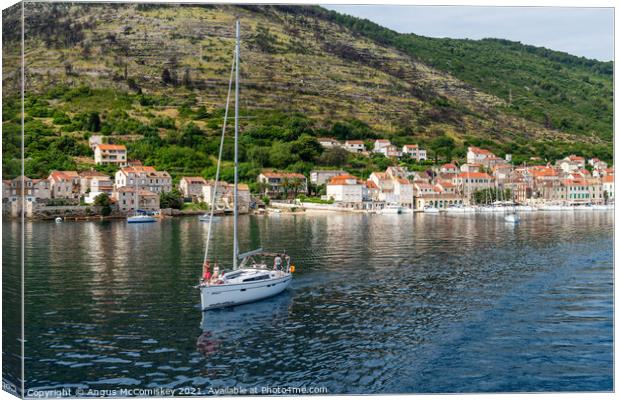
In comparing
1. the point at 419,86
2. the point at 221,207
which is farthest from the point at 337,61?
the point at 221,207

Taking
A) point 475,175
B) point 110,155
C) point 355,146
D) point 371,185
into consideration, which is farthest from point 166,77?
point 475,175

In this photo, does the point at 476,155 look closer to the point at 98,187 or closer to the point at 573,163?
the point at 573,163

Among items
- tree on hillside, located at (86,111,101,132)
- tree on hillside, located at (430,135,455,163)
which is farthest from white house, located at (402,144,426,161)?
tree on hillside, located at (86,111,101,132)

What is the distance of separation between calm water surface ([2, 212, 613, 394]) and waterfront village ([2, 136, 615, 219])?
20057mm

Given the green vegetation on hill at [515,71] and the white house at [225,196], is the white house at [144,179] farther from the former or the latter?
the green vegetation on hill at [515,71]

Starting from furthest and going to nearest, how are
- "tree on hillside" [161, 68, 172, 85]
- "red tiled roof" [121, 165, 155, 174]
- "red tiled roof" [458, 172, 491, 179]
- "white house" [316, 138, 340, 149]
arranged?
"tree on hillside" [161, 68, 172, 85], "white house" [316, 138, 340, 149], "red tiled roof" [458, 172, 491, 179], "red tiled roof" [121, 165, 155, 174]

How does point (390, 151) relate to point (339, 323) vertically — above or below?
above

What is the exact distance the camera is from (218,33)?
74.0 m

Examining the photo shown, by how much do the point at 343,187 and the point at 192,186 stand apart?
12.4 m

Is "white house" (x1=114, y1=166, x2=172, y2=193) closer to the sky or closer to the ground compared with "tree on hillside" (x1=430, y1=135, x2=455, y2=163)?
closer to the ground

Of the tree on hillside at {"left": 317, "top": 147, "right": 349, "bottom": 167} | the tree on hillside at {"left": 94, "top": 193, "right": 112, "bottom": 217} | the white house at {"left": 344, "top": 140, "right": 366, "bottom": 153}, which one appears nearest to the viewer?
the tree on hillside at {"left": 94, "top": 193, "right": 112, "bottom": 217}

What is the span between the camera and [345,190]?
51.6 metres

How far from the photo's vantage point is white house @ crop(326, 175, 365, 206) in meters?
51.5

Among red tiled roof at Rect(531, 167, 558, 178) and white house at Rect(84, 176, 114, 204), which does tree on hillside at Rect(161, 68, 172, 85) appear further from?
red tiled roof at Rect(531, 167, 558, 178)
